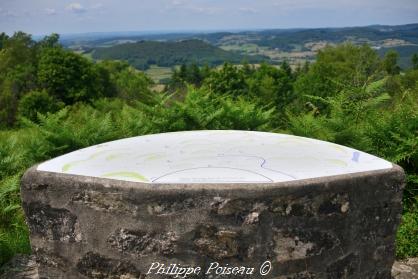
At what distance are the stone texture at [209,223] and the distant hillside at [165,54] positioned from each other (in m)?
131

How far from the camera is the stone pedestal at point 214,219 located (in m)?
2.92

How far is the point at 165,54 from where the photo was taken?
15100 centimetres

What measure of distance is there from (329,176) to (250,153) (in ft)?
2.87

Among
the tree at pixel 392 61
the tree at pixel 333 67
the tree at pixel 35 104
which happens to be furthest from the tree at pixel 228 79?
the tree at pixel 392 61

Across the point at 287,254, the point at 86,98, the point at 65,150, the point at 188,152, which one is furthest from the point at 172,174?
the point at 86,98

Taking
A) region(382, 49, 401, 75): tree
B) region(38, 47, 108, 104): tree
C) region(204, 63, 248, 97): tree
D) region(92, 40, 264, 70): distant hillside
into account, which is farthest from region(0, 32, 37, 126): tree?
region(92, 40, 264, 70): distant hillside

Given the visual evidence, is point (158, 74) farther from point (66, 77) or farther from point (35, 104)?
point (35, 104)

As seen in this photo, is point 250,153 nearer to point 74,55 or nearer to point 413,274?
point 413,274

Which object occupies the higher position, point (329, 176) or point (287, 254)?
point (329, 176)

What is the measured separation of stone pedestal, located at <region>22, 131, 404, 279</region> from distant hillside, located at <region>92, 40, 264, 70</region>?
431 ft

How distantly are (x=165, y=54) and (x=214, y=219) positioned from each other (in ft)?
497

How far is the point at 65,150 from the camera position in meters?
6.47

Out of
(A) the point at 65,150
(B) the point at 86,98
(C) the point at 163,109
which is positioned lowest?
(B) the point at 86,98

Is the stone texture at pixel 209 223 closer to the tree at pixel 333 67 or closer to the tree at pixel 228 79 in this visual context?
the tree at pixel 333 67
